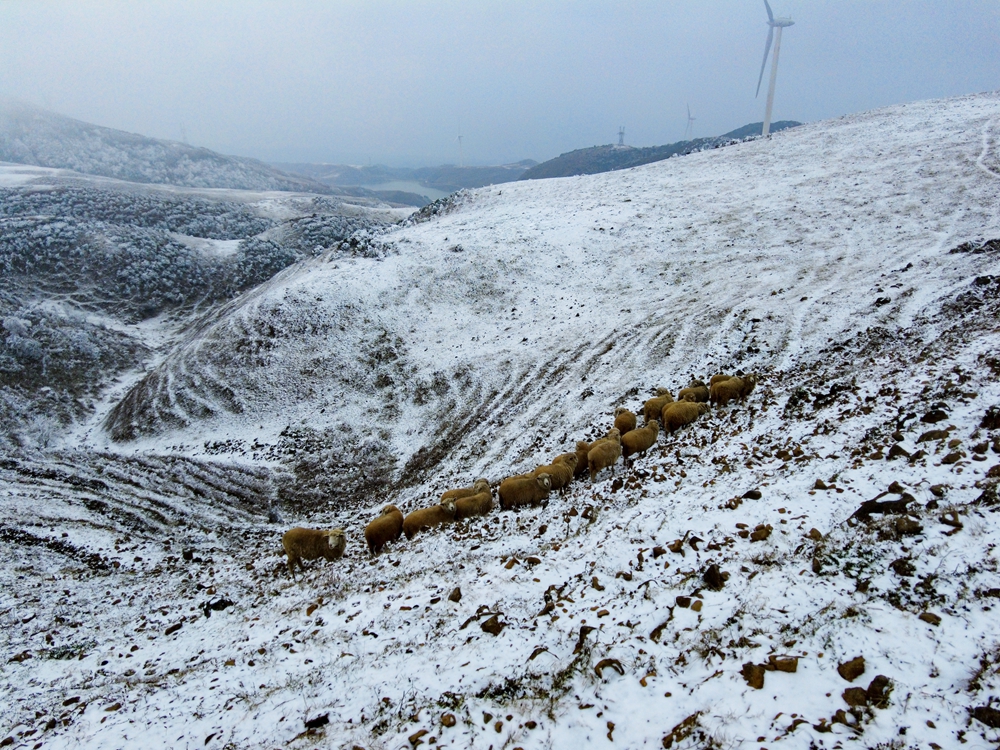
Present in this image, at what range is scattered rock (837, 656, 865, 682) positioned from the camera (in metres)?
5.38

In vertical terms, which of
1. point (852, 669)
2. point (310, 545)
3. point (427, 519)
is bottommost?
point (310, 545)

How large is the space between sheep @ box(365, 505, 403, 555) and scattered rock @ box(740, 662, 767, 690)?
9.18 metres

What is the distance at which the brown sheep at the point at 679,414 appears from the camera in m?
14.9

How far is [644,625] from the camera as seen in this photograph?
23.0 feet

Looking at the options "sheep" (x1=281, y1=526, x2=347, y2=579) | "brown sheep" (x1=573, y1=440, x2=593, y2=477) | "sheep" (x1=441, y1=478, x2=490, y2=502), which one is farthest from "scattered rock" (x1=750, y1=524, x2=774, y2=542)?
"sheep" (x1=281, y1=526, x2=347, y2=579)

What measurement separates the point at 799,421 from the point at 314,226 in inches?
2261

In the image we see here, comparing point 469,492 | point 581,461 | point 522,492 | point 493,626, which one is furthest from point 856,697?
point 469,492

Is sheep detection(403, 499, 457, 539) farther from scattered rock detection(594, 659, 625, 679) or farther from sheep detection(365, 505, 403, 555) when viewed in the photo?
scattered rock detection(594, 659, 625, 679)

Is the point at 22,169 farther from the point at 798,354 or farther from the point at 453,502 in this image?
the point at 798,354

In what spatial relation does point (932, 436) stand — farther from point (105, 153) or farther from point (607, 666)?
point (105, 153)

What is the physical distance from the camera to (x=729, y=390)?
1580 centimetres

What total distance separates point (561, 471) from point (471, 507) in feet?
8.84

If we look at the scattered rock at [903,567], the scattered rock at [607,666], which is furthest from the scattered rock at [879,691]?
the scattered rock at [607,666]

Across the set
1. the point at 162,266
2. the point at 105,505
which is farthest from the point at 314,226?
the point at 105,505
